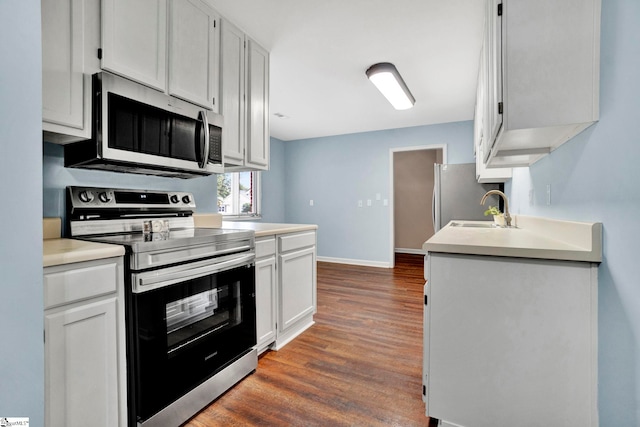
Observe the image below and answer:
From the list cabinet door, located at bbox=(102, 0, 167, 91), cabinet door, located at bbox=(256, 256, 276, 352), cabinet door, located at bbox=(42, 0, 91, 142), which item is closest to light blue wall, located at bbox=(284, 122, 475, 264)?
cabinet door, located at bbox=(256, 256, 276, 352)

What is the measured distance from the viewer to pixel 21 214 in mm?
893

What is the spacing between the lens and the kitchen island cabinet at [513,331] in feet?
3.69

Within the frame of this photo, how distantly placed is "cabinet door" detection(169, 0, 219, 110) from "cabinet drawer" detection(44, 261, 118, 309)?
1.11 meters

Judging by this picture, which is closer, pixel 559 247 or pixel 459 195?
pixel 559 247

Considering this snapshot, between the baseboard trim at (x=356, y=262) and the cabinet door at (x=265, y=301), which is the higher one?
the cabinet door at (x=265, y=301)

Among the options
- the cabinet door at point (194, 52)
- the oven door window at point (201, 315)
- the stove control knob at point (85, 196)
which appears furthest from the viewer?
the cabinet door at point (194, 52)

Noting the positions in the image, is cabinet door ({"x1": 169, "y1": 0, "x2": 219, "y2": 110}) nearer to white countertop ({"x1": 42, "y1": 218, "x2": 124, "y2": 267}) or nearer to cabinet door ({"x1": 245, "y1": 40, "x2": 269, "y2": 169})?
cabinet door ({"x1": 245, "y1": 40, "x2": 269, "y2": 169})

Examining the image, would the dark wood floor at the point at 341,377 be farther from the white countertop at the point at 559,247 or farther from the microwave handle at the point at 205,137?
the microwave handle at the point at 205,137

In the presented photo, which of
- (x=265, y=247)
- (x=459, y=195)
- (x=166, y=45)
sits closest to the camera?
(x=166, y=45)

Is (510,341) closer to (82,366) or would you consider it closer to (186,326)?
(186,326)

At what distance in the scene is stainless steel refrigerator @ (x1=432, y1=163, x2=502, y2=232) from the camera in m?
3.91

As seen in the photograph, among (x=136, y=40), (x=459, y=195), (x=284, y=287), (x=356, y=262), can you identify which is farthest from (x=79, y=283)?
(x=356, y=262)

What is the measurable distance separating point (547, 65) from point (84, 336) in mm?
2024

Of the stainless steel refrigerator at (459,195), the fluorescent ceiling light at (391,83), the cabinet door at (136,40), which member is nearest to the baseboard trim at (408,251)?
the stainless steel refrigerator at (459,195)
